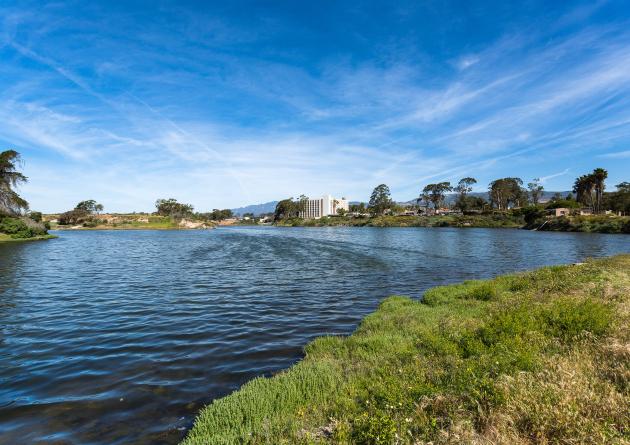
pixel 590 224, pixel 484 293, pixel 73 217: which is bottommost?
pixel 484 293

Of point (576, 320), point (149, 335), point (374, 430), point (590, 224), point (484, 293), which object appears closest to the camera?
point (374, 430)

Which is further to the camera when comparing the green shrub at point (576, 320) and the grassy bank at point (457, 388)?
the green shrub at point (576, 320)

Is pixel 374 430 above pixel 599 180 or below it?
below

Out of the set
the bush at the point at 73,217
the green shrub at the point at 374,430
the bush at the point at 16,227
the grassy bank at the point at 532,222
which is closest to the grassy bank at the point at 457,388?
the green shrub at the point at 374,430

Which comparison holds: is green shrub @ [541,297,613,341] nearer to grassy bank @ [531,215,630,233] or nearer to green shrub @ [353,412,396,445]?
green shrub @ [353,412,396,445]

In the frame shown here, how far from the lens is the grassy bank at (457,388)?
558 cm

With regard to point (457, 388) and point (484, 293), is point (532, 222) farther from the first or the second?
point (457, 388)

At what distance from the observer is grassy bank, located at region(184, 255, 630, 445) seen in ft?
18.3

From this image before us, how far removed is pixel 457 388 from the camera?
23.1 feet

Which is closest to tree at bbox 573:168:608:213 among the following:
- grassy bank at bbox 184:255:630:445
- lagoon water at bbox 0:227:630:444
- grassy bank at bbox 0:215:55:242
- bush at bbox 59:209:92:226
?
lagoon water at bbox 0:227:630:444

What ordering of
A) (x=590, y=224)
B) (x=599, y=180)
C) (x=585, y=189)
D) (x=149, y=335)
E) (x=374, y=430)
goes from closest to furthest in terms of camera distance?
(x=374, y=430) < (x=149, y=335) < (x=590, y=224) < (x=599, y=180) < (x=585, y=189)

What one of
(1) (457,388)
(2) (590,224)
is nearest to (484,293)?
(1) (457,388)

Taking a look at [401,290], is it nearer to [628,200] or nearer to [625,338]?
[625,338]

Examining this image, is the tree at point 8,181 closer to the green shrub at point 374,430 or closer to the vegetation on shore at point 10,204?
the vegetation on shore at point 10,204
